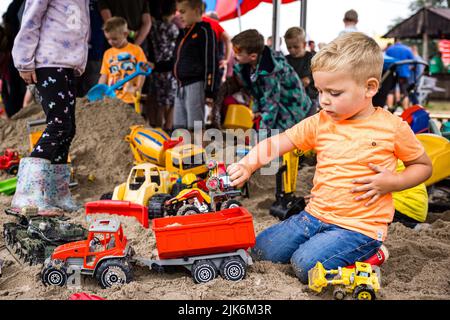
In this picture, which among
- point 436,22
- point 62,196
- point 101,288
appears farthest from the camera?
point 436,22

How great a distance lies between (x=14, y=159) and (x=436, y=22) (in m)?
16.2

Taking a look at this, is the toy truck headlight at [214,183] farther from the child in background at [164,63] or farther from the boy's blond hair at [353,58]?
the child in background at [164,63]

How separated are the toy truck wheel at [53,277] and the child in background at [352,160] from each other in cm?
70

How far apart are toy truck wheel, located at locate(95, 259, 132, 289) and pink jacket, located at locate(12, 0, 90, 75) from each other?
58.2 inches

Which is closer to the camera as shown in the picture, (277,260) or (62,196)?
(277,260)

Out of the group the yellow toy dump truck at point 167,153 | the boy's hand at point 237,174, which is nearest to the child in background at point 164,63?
the yellow toy dump truck at point 167,153

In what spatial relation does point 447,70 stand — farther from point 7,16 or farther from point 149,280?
point 149,280

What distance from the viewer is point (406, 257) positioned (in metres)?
2.19

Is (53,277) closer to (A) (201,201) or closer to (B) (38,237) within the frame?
(B) (38,237)

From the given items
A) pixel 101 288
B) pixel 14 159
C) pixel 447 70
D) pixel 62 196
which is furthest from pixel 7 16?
pixel 447 70

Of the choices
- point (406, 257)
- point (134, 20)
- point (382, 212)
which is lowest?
point (406, 257)

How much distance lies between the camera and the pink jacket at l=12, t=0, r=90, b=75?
281 centimetres

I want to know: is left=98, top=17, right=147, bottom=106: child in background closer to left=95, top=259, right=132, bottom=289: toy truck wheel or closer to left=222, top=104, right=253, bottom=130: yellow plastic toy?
left=222, top=104, right=253, bottom=130: yellow plastic toy

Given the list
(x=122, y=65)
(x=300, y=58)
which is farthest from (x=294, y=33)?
(x=122, y=65)
